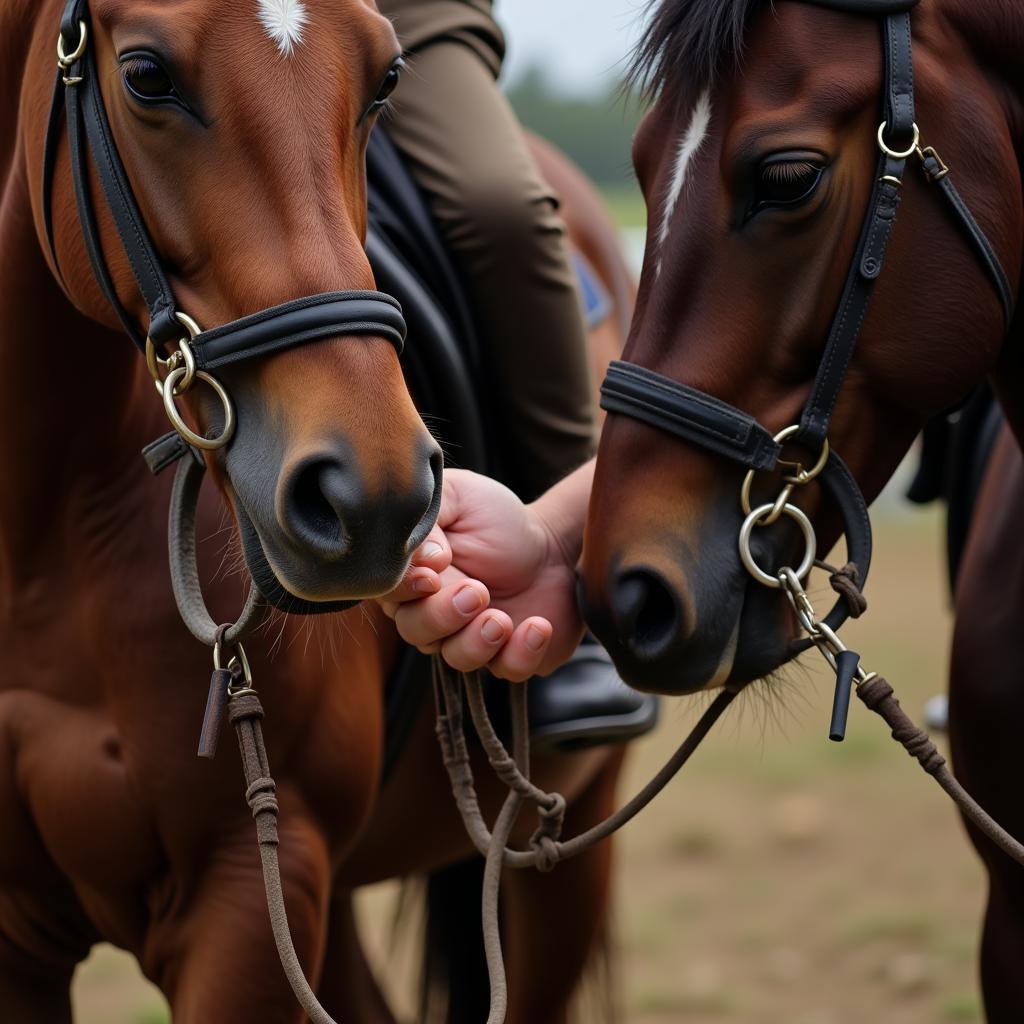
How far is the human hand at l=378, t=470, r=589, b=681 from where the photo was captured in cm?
186

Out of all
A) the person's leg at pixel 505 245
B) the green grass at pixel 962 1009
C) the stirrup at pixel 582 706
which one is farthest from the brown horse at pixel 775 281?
the green grass at pixel 962 1009

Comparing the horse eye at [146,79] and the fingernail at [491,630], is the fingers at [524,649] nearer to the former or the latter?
the fingernail at [491,630]

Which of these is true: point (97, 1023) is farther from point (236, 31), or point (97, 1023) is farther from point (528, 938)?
point (236, 31)

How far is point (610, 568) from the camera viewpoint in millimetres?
1790

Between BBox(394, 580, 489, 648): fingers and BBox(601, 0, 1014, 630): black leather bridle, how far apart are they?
12.1 inches

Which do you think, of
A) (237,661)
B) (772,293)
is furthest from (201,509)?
(772,293)

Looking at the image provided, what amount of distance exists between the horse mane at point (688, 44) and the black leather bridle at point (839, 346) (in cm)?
11

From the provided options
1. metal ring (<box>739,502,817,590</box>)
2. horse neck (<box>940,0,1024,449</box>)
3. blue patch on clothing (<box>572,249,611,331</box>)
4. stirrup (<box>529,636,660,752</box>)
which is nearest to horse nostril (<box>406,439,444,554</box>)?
metal ring (<box>739,502,817,590</box>)

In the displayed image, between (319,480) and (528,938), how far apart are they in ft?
6.52

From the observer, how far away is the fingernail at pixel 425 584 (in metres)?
1.84

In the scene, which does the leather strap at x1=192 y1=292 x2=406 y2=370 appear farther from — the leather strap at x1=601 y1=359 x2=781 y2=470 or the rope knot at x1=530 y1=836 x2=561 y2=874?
the rope knot at x1=530 y1=836 x2=561 y2=874

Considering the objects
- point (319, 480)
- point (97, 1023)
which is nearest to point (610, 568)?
point (319, 480)

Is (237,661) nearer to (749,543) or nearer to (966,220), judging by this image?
(749,543)

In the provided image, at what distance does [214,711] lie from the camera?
1.76 m
